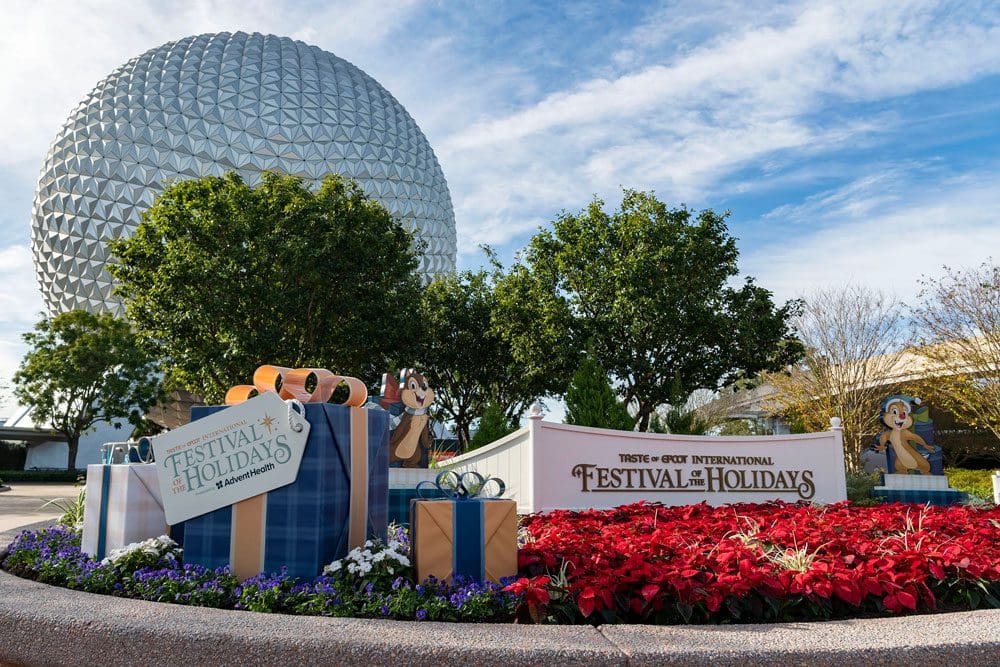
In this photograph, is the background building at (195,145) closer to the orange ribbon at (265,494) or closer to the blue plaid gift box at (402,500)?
the blue plaid gift box at (402,500)

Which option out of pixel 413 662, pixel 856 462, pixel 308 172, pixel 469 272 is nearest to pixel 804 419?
pixel 856 462

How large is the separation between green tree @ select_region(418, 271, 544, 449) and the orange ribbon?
21.4 meters

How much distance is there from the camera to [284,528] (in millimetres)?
5504

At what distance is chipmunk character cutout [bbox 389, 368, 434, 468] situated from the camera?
40.1 ft

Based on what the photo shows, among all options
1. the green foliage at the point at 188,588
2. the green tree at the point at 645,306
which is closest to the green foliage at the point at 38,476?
the green tree at the point at 645,306

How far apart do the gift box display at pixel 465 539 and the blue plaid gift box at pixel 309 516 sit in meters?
0.68

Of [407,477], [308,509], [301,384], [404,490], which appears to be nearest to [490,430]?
[407,477]

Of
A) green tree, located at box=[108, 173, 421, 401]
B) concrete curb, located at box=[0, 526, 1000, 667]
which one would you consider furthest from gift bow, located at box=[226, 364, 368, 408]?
green tree, located at box=[108, 173, 421, 401]

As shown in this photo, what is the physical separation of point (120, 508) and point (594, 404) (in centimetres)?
1087

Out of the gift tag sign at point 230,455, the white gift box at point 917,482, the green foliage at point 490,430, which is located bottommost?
the white gift box at point 917,482

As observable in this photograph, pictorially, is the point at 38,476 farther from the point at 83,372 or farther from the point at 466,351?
the point at 466,351

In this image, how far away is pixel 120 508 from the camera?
21.3 ft

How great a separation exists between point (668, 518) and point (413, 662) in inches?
196

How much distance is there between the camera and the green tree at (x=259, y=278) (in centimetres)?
2053
